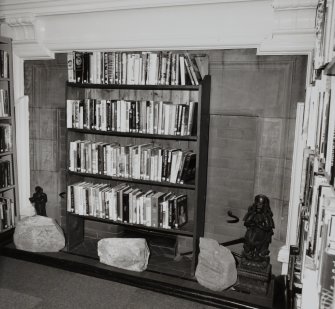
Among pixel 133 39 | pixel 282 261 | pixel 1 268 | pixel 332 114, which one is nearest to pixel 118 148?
pixel 133 39

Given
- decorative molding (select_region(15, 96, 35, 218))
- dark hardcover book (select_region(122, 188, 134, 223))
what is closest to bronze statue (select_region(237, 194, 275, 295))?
dark hardcover book (select_region(122, 188, 134, 223))

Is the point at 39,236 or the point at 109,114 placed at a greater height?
the point at 109,114

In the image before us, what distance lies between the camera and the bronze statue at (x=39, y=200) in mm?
3688

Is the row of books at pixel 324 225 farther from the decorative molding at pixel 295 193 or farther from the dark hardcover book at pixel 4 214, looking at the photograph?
the dark hardcover book at pixel 4 214

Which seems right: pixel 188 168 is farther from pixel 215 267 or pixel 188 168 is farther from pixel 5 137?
pixel 5 137

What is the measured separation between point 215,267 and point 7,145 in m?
2.55

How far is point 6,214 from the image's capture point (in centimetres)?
379

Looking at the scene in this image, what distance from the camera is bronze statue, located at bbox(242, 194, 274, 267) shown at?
112 inches

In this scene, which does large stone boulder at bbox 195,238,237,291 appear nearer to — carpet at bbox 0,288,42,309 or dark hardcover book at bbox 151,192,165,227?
dark hardcover book at bbox 151,192,165,227

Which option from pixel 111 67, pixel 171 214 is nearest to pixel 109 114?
pixel 111 67

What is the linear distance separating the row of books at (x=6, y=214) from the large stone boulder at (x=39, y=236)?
1.03 ft

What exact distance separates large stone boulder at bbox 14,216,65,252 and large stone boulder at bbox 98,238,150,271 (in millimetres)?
601

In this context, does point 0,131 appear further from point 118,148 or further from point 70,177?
point 118,148

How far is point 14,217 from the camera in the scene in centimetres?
391
